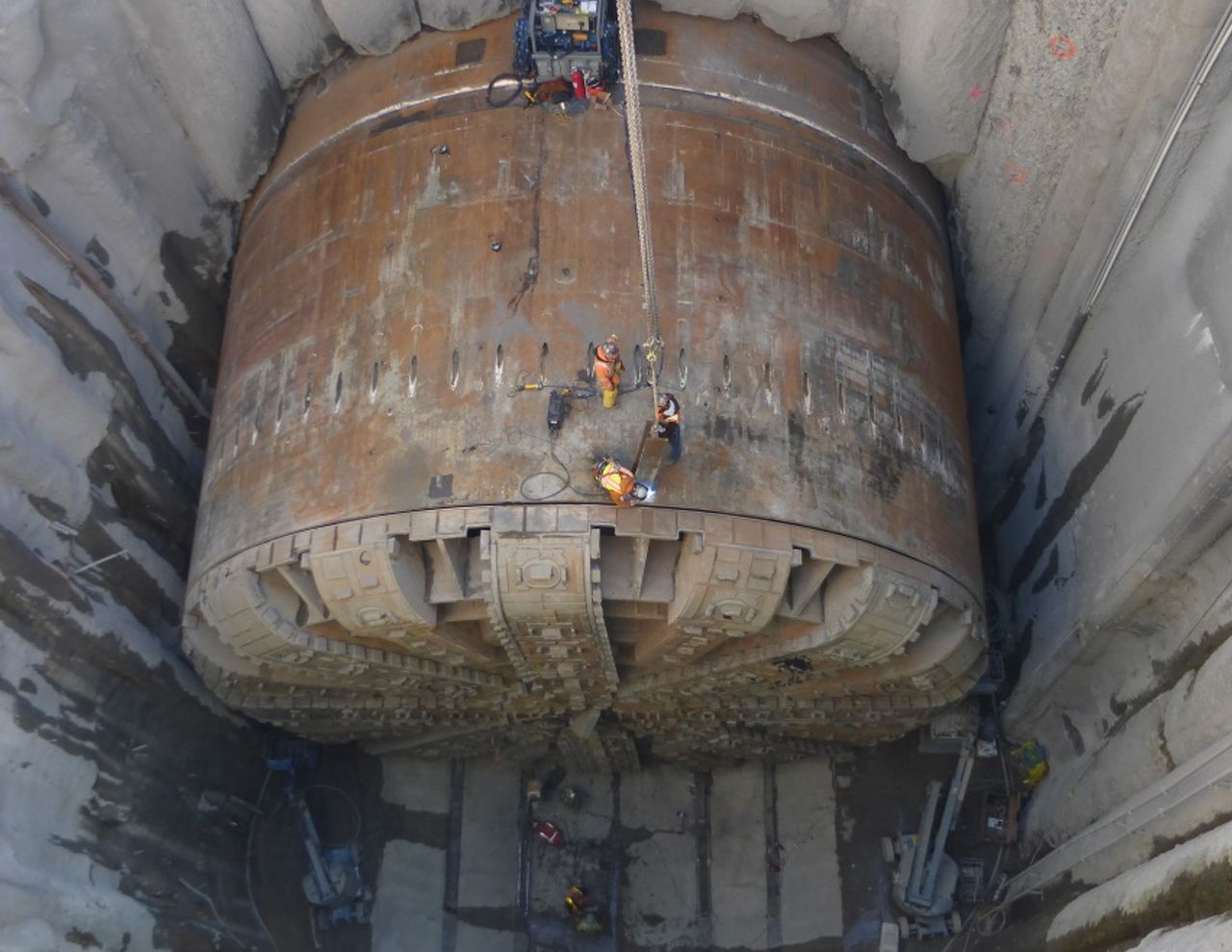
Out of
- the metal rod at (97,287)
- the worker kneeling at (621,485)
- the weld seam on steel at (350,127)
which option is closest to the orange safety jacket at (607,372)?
the worker kneeling at (621,485)

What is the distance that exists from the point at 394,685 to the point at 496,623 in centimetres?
226

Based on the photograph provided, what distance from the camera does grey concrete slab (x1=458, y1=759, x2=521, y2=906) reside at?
1661cm

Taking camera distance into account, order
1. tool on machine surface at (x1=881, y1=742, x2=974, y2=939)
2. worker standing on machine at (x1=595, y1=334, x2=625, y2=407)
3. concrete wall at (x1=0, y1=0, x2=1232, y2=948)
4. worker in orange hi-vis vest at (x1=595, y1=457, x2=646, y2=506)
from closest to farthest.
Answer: worker in orange hi-vis vest at (x1=595, y1=457, x2=646, y2=506)
worker standing on machine at (x1=595, y1=334, x2=625, y2=407)
concrete wall at (x1=0, y1=0, x2=1232, y2=948)
tool on machine surface at (x1=881, y1=742, x2=974, y2=939)

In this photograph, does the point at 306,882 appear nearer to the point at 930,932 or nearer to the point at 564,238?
the point at 930,932

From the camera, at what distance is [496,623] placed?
1157 cm

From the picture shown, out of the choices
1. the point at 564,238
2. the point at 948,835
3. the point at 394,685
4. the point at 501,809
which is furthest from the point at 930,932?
the point at 564,238

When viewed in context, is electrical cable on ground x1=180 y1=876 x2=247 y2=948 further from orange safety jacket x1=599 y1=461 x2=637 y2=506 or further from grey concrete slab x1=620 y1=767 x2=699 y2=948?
orange safety jacket x1=599 y1=461 x2=637 y2=506

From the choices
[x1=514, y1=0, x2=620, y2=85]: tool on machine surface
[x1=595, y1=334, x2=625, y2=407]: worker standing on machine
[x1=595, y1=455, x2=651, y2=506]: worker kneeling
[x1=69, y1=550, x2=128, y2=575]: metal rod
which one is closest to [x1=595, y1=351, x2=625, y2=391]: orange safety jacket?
[x1=595, y1=334, x2=625, y2=407]: worker standing on machine

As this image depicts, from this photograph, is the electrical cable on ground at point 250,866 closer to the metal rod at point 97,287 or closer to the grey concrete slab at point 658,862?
the grey concrete slab at point 658,862

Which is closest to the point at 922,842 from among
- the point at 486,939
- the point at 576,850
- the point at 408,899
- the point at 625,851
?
the point at 625,851

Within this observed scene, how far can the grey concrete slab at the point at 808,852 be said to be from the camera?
619 inches

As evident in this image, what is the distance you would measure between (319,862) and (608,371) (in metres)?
8.12

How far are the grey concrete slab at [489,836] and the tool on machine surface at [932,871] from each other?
196 inches

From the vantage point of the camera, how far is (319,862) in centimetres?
1576
